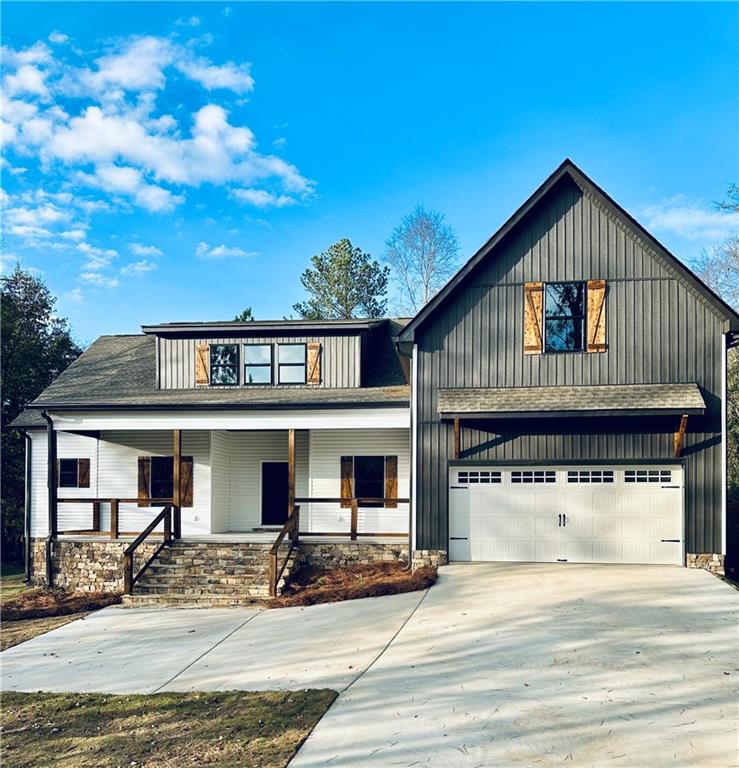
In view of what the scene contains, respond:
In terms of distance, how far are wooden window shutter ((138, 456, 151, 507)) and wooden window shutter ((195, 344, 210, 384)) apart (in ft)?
9.43

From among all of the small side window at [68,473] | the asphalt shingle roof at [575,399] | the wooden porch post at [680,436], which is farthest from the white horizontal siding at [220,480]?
the wooden porch post at [680,436]

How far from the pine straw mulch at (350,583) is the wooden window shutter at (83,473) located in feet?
27.8

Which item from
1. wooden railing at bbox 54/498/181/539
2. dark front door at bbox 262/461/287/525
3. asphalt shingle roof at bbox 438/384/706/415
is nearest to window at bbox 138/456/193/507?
wooden railing at bbox 54/498/181/539

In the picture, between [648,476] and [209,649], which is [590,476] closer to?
[648,476]

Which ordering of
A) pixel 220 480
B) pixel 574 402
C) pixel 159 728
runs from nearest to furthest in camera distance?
pixel 159 728, pixel 574 402, pixel 220 480

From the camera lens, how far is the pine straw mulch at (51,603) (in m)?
14.7

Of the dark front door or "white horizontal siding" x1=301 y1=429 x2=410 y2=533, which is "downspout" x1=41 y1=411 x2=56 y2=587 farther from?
"white horizontal siding" x1=301 y1=429 x2=410 y2=533

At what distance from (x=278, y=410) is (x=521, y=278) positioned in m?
6.54

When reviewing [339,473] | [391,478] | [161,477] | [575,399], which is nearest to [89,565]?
[161,477]

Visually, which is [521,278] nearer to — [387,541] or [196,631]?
[387,541]

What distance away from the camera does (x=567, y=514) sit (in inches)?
597

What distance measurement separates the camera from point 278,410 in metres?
17.1

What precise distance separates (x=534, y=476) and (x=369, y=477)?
519 cm

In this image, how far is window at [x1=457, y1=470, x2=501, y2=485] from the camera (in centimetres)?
1542
